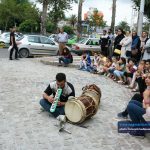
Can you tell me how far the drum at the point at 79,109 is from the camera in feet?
27.5

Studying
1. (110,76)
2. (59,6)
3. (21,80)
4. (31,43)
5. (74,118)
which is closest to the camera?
(74,118)

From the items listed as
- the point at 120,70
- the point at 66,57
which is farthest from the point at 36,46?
the point at 120,70

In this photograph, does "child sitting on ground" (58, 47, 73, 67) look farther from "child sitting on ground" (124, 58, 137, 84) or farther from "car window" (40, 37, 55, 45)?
"child sitting on ground" (124, 58, 137, 84)

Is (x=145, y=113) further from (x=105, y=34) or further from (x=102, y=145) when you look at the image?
(x=105, y=34)

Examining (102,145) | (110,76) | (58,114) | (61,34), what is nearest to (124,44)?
(110,76)

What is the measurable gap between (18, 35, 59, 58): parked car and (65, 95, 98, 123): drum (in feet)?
50.8

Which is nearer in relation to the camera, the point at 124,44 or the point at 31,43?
the point at 124,44

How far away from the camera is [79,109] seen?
27.4 ft

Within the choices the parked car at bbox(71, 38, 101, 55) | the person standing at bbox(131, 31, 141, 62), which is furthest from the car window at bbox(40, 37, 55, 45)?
the person standing at bbox(131, 31, 141, 62)

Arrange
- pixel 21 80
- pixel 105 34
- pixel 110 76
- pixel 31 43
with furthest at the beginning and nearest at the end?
pixel 31 43, pixel 105 34, pixel 110 76, pixel 21 80

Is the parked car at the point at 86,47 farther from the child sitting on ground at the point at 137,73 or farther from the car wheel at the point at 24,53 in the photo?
the child sitting on ground at the point at 137,73

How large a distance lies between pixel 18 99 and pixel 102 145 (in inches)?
164

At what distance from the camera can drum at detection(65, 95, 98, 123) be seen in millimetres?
8383

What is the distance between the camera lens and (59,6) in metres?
43.9
